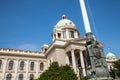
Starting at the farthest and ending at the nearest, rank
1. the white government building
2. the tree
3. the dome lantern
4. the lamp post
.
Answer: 1. the dome lantern
2. the white government building
3. the tree
4. the lamp post

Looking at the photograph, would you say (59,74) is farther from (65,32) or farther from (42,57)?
(65,32)

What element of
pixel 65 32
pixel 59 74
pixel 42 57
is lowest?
pixel 59 74

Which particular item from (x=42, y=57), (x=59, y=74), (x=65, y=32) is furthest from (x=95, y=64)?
(x=65, y=32)

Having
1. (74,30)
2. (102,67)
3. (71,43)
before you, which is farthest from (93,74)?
(74,30)

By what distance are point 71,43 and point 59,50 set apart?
3821 millimetres

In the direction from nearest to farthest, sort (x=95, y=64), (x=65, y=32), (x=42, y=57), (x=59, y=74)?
A: 1. (x=95, y=64)
2. (x=59, y=74)
3. (x=42, y=57)
4. (x=65, y=32)

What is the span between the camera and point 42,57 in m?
37.8

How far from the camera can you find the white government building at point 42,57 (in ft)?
102

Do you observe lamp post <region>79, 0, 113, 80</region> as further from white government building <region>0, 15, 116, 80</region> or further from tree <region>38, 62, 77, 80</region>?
white government building <region>0, 15, 116, 80</region>

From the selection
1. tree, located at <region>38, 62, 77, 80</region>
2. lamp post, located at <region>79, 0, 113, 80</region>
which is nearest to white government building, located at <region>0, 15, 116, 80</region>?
tree, located at <region>38, 62, 77, 80</region>

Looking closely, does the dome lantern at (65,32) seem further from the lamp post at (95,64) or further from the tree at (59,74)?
the lamp post at (95,64)

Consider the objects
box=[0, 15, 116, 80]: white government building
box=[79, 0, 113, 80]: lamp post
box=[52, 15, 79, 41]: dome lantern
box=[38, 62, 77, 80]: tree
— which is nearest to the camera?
box=[79, 0, 113, 80]: lamp post

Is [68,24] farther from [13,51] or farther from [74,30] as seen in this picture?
[13,51]

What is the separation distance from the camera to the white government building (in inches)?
1220
